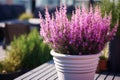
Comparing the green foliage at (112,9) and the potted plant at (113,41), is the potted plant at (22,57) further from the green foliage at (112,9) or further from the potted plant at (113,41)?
the green foliage at (112,9)

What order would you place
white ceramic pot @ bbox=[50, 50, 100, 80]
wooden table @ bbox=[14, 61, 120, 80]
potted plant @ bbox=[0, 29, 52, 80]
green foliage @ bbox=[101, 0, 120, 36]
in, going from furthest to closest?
1. potted plant @ bbox=[0, 29, 52, 80]
2. green foliage @ bbox=[101, 0, 120, 36]
3. wooden table @ bbox=[14, 61, 120, 80]
4. white ceramic pot @ bbox=[50, 50, 100, 80]

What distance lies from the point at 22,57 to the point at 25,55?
0.07m

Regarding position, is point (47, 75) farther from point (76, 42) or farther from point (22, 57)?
point (22, 57)

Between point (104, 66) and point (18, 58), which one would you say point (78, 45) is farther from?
point (18, 58)

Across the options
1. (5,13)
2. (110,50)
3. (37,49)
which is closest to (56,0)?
(5,13)

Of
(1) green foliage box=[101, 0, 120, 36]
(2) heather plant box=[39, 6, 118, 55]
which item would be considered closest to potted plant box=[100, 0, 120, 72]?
(1) green foliage box=[101, 0, 120, 36]

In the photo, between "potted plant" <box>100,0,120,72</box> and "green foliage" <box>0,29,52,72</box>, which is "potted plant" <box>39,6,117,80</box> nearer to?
"potted plant" <box>100,0,120,72</box>

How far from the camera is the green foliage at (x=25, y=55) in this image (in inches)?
218

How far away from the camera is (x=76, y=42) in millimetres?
3572

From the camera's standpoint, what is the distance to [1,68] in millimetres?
5492

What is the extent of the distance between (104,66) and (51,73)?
0.69 metres

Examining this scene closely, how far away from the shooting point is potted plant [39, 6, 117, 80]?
355 cm

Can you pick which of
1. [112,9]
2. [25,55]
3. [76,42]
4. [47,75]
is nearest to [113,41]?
[112,9]

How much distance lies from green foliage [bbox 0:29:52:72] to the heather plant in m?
2.00
